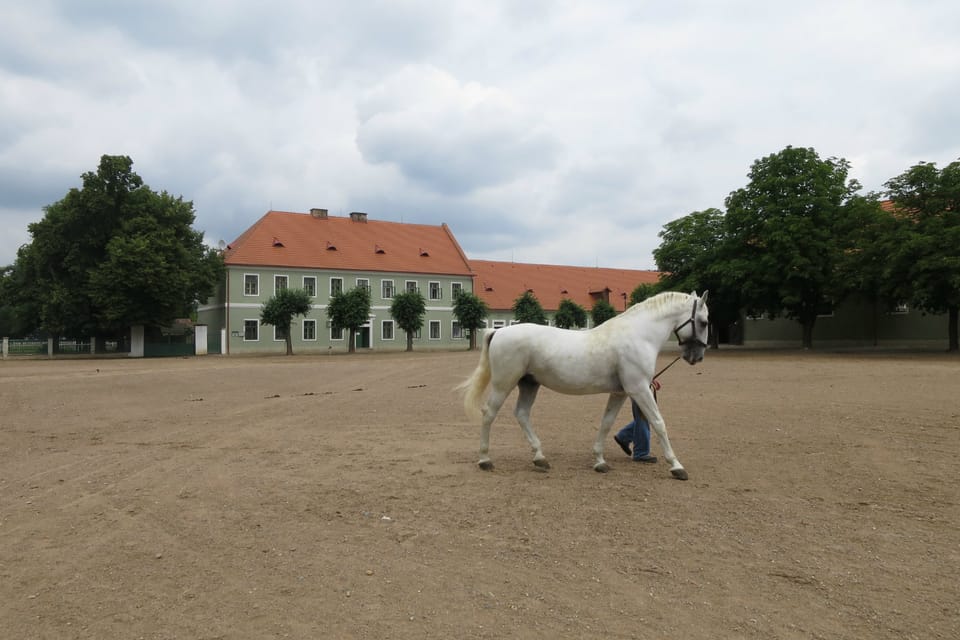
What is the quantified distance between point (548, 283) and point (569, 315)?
9.92 metres

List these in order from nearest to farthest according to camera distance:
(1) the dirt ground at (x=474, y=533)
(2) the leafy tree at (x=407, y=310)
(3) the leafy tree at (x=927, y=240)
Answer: (1) the dirt ground at (x=474, y=533)
(3) the leafy tree at (x=927, y=240)
(2) the leafy tree at (x=407, y=310)

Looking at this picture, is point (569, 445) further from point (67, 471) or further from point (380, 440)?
point (67, 471)

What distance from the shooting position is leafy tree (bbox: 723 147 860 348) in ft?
118

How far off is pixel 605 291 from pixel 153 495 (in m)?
68.8

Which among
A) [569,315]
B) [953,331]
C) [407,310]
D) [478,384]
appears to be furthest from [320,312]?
[478,384]

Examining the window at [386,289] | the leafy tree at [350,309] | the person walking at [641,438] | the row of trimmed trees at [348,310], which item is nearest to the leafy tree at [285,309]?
the row of trimmed trees at [348,310]

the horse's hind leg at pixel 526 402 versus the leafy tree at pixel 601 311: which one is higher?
the leafy tree at pixel 601 311

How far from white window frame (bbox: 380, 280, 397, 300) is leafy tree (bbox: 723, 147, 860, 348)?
3194 centimetres

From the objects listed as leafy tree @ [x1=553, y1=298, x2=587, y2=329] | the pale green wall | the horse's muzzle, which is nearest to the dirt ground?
the horse's muzzle

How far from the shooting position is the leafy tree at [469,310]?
59094mm

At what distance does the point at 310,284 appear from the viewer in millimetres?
58281

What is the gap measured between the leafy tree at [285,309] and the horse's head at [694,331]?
46.1 meters

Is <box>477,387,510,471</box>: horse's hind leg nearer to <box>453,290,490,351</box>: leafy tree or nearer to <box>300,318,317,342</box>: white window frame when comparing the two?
<box>453,290,490,351</box>: leafy tree

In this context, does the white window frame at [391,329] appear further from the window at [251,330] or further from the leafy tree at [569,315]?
the leafy tree at [569,315]
